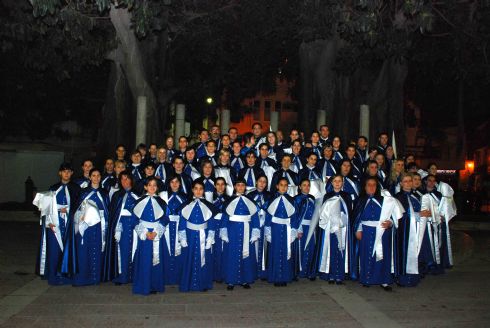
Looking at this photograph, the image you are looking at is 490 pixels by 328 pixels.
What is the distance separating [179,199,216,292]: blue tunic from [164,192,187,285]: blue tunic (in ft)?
0.66

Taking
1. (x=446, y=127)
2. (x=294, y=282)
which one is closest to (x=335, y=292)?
(x=294, y=282)

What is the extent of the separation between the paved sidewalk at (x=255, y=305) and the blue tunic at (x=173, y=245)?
243mm

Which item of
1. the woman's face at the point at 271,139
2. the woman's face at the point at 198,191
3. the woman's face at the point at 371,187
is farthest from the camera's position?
the woman's face at the point at 271,139

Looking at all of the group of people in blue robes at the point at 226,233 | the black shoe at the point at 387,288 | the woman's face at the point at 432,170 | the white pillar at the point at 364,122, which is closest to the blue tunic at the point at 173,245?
the group of people in blue robes at the point at 226,233

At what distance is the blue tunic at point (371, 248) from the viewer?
858cm

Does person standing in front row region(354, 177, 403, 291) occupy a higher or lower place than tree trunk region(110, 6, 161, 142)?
lower

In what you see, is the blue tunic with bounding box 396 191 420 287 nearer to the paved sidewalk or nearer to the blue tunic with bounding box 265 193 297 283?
the paved sidewalk

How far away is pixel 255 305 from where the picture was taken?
7449mm

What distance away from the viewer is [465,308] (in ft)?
24.2

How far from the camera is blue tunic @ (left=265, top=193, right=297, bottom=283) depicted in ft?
28.6

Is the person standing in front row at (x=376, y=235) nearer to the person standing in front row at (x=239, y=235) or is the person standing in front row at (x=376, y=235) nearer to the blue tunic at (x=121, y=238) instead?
the person standing in front row at (x=239, y=235)

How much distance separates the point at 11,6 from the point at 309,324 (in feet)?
38.9

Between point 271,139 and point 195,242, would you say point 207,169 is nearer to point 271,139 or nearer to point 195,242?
point 195,242

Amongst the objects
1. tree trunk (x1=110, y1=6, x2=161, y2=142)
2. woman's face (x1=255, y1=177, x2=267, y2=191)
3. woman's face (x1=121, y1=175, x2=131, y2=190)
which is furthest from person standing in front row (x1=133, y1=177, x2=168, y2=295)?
tree trunk (x1=110, y1=6, x2=161, y2=142)
